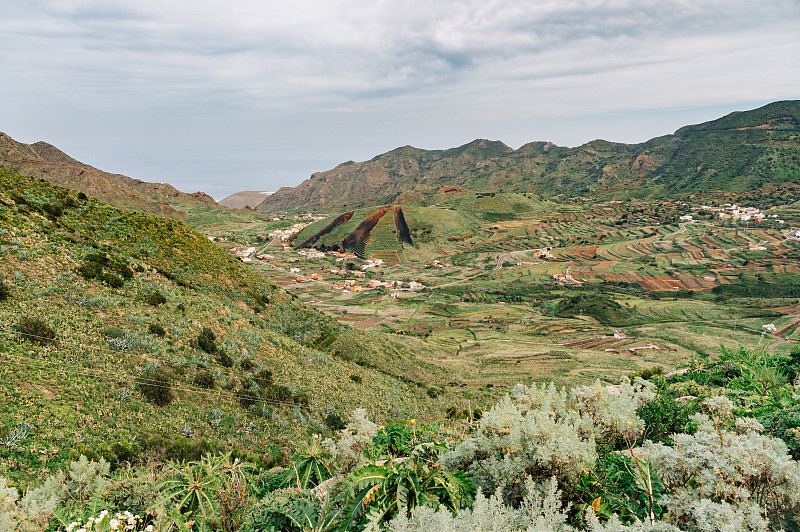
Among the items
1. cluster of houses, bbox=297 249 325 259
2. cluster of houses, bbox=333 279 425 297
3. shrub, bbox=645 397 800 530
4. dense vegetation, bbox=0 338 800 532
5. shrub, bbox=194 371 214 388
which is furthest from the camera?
cluster of houses, bbox=297 249 325 259

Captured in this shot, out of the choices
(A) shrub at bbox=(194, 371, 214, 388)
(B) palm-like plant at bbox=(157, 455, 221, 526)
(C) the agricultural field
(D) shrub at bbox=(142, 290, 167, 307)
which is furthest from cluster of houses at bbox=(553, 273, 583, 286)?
(B) palm-like plant at bbox=(157, 455, 221, 526)

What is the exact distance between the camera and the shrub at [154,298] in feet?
64.7

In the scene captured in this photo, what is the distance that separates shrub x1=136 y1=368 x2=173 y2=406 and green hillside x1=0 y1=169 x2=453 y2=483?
0.19ft

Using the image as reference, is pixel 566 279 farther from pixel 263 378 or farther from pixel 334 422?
pixel 263 378

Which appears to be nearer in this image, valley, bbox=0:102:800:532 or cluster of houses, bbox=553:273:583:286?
valley, bbox=0:102:800:532

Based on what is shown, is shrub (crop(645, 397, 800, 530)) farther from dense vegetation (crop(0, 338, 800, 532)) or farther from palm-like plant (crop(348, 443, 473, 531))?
palm-like plant (crop(348, 443, 473, 531))

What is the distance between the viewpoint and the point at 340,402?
68.9 ft

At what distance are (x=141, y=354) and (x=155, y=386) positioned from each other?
2257 millimetres

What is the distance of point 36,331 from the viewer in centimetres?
1355

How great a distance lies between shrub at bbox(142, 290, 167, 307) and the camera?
64.7 ft

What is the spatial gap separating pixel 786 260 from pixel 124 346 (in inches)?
6009

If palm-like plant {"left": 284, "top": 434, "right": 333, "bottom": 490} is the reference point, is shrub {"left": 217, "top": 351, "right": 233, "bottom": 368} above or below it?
below

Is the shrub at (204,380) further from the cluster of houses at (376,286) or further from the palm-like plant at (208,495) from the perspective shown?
the cluster of houses at (376,286)

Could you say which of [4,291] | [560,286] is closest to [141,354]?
[4,291]
